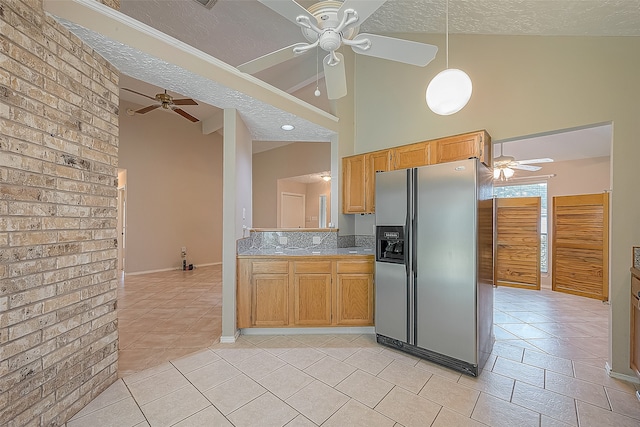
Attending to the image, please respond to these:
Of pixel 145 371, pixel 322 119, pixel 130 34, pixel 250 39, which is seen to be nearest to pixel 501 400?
pixel 145 371

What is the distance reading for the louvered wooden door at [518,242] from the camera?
17.4ft

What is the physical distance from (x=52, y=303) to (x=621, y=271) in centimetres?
393

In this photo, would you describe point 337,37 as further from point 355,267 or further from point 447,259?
point 355,267

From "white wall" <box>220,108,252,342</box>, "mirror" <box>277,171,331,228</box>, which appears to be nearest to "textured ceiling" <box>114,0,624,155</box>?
"white wall" <box>220,108,252,342</box>

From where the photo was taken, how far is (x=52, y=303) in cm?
158

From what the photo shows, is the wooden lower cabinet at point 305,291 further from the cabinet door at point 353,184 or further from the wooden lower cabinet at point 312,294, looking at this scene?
the cabinet door at point 353,184

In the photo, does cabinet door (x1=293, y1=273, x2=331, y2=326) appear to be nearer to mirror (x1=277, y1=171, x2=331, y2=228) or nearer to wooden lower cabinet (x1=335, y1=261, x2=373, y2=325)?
wooden lower cabinet (x1=335, y1=261, x2=373, y2=325)

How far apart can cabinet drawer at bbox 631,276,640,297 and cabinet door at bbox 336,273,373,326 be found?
1961mm

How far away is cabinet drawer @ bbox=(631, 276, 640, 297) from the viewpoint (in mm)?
1933

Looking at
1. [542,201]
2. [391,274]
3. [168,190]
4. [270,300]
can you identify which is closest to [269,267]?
[270,300]

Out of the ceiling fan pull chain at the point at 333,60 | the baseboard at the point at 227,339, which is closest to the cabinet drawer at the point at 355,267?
the baseboard at the point at 227,339

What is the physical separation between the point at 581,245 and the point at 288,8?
242 inches

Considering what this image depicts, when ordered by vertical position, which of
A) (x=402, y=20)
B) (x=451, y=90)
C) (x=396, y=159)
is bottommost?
(x=396, y=159)

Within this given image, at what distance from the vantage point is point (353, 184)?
3557mm
